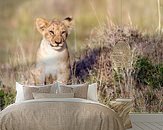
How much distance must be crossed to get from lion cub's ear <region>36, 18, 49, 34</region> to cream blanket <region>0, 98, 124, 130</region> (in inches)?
88.1

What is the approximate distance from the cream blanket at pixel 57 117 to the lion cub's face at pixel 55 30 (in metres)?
2.06

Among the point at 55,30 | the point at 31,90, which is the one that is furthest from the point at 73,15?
the point at 31,90

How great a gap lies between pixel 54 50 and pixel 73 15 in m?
0.70

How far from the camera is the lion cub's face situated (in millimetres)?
6414

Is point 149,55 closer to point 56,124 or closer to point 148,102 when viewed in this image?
point 148,102

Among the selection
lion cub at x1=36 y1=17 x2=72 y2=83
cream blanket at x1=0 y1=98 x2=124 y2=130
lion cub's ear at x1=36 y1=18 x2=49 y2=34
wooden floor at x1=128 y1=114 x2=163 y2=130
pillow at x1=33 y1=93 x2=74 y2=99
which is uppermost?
lion cub's ear at x1=36 y1=18 x2=49 y2=34

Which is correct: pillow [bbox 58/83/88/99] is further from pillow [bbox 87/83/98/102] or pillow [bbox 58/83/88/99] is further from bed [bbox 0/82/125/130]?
bed [bbox 0/82/125/130]

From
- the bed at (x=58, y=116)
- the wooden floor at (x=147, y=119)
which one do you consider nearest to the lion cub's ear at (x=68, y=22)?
the wooden floor at (x=147, y=119)

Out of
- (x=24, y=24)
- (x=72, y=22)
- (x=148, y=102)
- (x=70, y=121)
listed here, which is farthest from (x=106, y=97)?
(x=70, y=121)

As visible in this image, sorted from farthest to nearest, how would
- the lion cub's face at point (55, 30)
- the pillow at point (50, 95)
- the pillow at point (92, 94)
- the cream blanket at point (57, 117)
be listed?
1. the lion cub's face at point (55, 30)
2. the pillow at point (92, 94)
3. the pillow at point (50, 95)
4. the cream blanket at point (57, 117)

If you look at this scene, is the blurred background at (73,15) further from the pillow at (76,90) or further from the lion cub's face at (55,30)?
the pillow at (76,90)

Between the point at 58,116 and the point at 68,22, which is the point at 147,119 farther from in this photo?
the point at 58,116

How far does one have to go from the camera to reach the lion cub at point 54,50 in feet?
21.1

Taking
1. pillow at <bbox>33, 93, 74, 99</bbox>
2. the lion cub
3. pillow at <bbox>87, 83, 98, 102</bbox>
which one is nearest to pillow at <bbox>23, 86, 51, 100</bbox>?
pillow at <bbox>33, 93, 74, 99</bbox>
